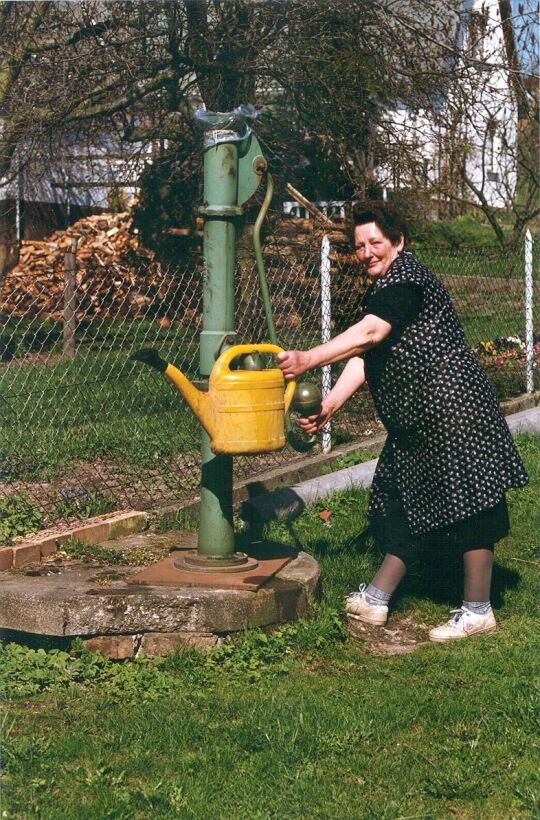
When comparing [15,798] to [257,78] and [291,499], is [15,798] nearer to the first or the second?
[291,499]

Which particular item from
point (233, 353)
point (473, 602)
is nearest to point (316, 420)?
point (233, 353)

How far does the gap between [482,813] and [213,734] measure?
0.87 metres

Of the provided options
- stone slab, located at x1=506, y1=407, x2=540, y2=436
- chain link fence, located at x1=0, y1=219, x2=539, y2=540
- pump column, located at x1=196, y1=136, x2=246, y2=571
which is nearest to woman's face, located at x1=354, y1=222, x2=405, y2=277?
pump column, located at x1=196, y1=136, x2=246, y2=571

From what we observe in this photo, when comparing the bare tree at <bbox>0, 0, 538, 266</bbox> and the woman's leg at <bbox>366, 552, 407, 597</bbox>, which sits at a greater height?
the bare tree at <bbox>0, 0, 538, 266</bbox>

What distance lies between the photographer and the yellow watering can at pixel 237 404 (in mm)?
4118

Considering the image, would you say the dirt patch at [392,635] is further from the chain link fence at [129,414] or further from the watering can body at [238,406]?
the chain link fence at [129,414]

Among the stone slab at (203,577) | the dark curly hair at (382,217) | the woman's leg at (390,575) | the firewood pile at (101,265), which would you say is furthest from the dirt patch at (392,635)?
the firewood pile at (101,265)

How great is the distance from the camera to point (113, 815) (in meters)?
3.02

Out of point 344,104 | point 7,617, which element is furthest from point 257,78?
point 7,617

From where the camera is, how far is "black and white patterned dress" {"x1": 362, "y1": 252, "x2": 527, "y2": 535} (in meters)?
4.45

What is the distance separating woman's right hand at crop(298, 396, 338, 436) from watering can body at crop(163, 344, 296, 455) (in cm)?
16

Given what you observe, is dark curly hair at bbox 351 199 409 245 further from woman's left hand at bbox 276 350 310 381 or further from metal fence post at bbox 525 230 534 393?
metal fence post at bbox 525 230 534 393

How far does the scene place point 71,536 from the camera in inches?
202

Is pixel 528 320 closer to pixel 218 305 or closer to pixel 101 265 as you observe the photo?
pixel 101 265
